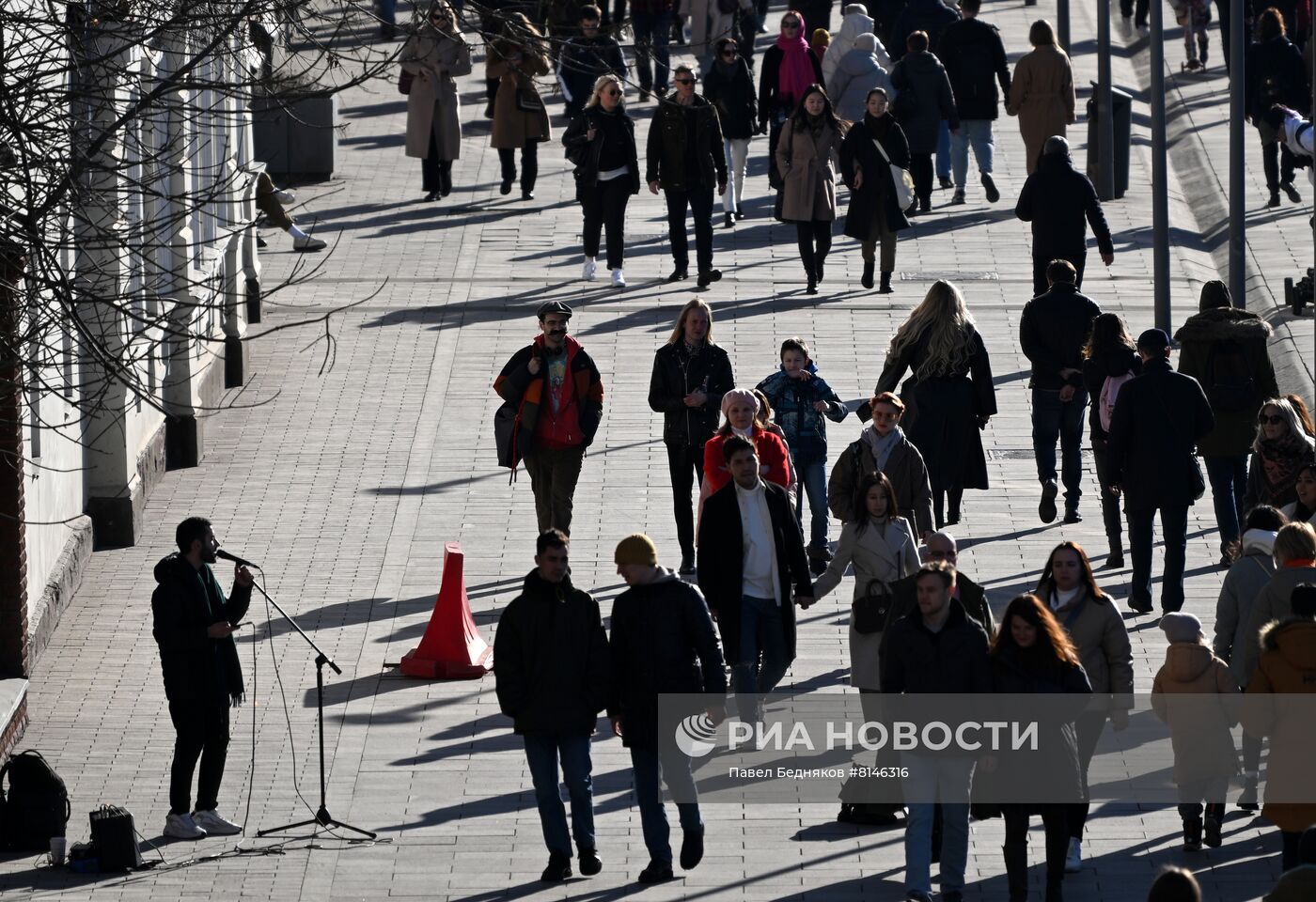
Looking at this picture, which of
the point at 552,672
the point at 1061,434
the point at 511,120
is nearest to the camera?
the point at 552,672

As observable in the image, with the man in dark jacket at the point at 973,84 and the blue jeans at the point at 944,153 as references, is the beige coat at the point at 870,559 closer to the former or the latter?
the man in dark jacket at the point at 973,84

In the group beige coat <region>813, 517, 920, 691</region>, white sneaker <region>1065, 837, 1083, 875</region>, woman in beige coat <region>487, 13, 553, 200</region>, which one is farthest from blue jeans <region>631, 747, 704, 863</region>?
woman in beige coat <region>487, 13, 553, 200</region>

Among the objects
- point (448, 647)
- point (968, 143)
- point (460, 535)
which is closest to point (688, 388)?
point (460, 535)

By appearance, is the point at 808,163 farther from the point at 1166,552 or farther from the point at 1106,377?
the point at 1166,552

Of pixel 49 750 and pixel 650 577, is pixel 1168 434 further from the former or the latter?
pixel 49 750

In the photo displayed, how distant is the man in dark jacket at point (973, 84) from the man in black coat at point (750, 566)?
1459 centimetres

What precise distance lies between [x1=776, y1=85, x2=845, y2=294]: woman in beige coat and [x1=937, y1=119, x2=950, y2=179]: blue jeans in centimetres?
496

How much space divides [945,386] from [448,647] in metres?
3.25

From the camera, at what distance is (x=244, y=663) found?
1395 cm

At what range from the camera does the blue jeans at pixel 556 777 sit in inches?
419

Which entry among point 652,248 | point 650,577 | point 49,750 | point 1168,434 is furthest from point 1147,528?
point 652,248

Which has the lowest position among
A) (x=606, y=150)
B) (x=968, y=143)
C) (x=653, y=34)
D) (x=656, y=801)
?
(x=656, y=801)

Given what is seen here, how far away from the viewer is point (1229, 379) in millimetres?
14867

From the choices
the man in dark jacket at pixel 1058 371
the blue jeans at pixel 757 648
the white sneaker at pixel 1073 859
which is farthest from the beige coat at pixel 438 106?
the white sneaker at pixel 1073 859
